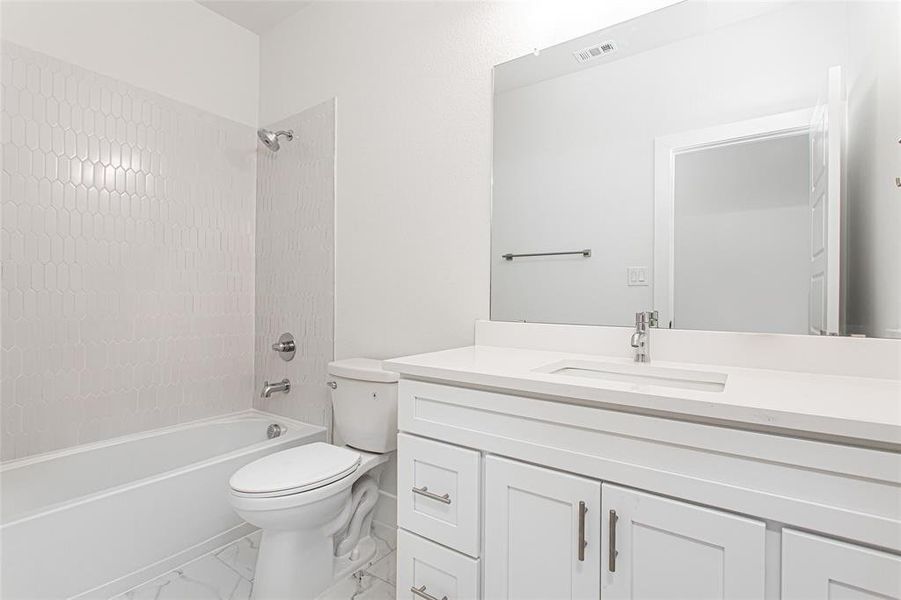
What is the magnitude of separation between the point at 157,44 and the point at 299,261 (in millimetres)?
1210

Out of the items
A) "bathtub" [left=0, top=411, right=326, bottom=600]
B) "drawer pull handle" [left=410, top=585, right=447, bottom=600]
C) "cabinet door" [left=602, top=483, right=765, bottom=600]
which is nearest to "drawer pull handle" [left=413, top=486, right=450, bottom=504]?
"drawer pull handle" [left=410, top=585, right=447, bottom=600]

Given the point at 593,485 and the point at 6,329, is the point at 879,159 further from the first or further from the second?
the point at 6,329

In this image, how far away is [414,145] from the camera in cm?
187

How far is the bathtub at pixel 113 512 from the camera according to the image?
136 centimetres

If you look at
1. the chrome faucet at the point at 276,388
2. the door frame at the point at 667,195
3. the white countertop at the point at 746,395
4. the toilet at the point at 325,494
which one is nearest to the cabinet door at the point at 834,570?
the white countertop at the point at 746,395

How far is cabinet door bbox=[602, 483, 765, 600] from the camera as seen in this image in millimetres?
759

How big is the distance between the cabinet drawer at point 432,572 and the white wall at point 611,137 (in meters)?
0.77

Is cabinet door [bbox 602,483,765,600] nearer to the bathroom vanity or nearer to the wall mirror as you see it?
the bathroom vanity

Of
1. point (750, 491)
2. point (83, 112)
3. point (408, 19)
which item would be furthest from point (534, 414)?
point (83, 112)

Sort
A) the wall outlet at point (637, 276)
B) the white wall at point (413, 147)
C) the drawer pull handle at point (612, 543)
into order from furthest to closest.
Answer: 1. the white wall at point (413, 147)
2. the wall outlet at point (637, 276)
3. the drawer pull handle at point (612, 543)

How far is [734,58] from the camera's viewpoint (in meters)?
1.22

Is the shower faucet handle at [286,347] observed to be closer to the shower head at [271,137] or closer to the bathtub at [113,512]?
the bathtub at [113,512]

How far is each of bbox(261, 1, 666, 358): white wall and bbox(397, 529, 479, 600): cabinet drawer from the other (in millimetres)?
746

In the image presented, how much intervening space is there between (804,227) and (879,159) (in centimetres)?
20
